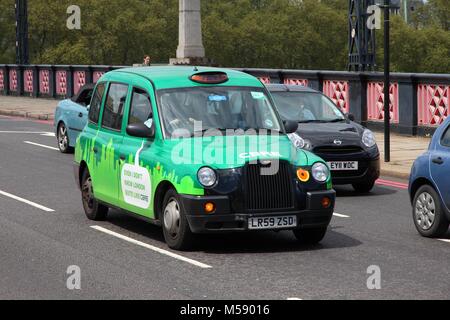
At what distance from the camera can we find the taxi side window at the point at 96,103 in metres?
12.9

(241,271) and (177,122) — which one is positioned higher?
(177,122)

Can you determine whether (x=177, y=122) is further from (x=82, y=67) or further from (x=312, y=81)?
(x=82, y=67)

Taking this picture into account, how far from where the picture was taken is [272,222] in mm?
10680

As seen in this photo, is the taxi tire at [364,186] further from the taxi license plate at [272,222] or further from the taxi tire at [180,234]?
the taxi tire at [180,234]

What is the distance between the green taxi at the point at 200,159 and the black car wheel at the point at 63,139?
365 inches

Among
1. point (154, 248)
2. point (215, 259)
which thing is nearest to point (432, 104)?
point (154, 248)

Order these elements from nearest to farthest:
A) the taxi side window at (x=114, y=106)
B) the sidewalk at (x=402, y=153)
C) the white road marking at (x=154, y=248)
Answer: the white road marking at (x=154, y=248) < the taxi side window at (x=114, y=106) < the sidewalk at (x=402, y=153)

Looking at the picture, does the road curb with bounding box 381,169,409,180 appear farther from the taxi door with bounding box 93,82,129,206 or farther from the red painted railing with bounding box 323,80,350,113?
the red painted railing with bounding box 323,80,350,113

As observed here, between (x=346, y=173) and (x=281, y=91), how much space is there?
2.15m

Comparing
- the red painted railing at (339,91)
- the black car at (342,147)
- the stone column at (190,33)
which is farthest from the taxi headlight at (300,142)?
the stone column at (190,33)

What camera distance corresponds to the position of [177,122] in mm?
11406

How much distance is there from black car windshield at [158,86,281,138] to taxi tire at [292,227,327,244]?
114cm
